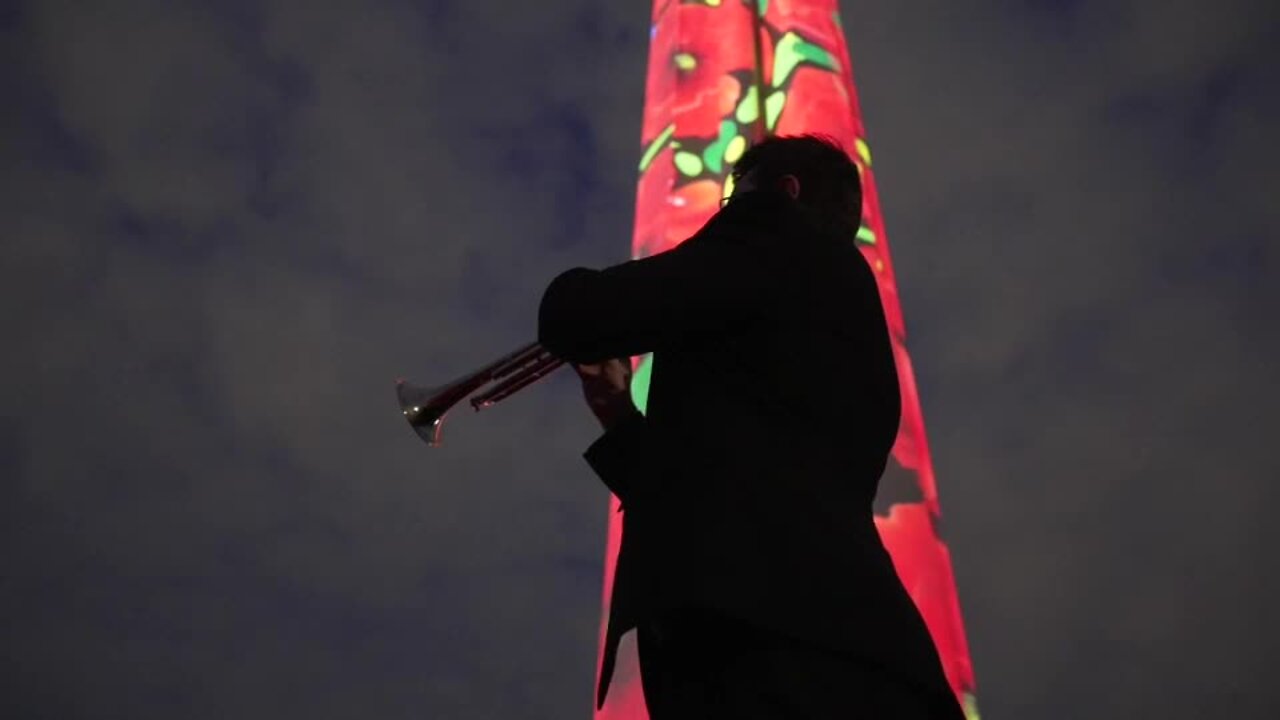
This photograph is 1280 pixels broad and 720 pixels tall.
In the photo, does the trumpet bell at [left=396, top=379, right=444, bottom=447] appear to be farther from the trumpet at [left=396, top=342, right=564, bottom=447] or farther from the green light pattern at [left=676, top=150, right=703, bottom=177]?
the green light pattern at [left=676, top=150, right=703, bottom=177]

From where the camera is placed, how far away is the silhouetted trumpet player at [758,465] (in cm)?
86

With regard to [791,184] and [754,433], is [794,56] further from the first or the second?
[754,433]

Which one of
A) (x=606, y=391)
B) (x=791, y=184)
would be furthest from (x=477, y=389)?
(x=791, y=184)

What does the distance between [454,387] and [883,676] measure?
1594mm

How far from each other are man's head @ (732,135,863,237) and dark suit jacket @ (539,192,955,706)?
8 cm

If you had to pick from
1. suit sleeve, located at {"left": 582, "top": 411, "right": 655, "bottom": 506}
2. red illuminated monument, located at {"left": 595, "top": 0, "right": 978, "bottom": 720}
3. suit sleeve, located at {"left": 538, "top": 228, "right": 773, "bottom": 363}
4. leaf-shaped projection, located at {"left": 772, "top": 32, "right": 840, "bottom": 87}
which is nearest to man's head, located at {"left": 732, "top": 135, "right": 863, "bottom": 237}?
suit sleeve, located at {"left": 538, "top": 228, "right": 773, "bottom": 363}

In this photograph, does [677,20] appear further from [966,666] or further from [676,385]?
[676,385]

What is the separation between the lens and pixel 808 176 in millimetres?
1222

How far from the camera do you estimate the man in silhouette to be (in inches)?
33.7

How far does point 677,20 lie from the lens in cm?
310

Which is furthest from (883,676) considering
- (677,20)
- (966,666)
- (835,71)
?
(677,20)

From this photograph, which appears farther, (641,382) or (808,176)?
(641,382)

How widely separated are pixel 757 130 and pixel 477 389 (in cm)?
114

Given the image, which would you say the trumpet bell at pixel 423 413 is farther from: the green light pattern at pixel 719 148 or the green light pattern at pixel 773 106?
the green light pattern at pixel 773 106
